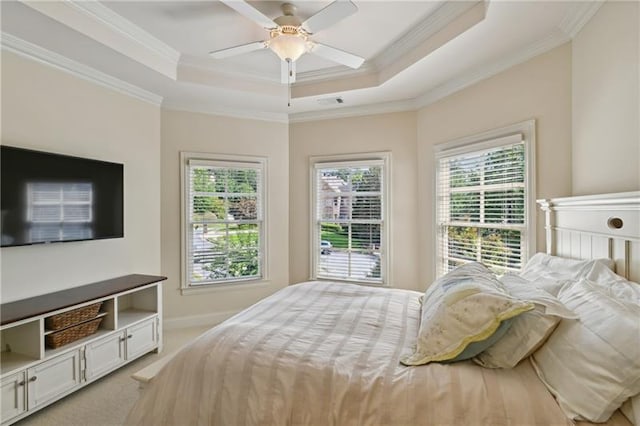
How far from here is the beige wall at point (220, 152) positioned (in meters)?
3.83

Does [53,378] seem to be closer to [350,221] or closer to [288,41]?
[288,41]

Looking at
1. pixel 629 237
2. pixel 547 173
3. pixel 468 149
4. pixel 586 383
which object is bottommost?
pixel 586 383

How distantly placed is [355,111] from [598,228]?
296 centimetres

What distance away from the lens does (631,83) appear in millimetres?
1688

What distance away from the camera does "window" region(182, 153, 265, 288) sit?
393cm

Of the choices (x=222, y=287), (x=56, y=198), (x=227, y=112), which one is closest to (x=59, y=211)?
(x=56, y=198)

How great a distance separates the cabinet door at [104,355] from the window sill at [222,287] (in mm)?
1168

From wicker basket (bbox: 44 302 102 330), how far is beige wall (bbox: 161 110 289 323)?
125cm

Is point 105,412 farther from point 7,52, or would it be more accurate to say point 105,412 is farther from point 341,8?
point 341,8

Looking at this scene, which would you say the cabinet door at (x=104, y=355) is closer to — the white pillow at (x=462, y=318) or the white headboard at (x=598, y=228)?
the white pillow at (x=462, y=318)

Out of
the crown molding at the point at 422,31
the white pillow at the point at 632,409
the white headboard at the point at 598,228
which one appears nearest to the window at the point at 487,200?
the white headboard at the point at 598,228

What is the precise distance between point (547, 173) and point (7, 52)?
4.28 metres

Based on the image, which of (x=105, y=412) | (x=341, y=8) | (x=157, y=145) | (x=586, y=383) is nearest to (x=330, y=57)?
(x=341, y=8)

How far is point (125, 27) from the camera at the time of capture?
2.59 meters
